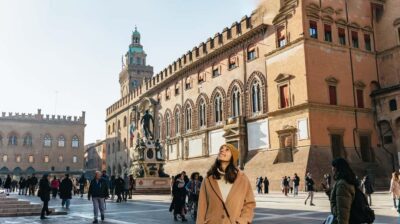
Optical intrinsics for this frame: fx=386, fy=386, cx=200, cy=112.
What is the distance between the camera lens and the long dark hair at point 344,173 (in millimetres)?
4402

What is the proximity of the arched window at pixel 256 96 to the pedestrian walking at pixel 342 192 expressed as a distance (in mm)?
26174

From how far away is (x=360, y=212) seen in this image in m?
4.30

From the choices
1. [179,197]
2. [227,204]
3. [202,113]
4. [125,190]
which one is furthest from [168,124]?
[227,204]

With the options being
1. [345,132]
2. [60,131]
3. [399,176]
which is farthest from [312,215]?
[60,131]

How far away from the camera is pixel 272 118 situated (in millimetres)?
28828

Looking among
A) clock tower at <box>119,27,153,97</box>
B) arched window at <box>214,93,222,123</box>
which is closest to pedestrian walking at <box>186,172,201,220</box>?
arched window at <box>214,93,222,123</box>

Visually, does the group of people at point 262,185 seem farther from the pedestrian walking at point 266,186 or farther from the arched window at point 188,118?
the arched window at point 188,118

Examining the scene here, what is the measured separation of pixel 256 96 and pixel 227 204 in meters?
27.9

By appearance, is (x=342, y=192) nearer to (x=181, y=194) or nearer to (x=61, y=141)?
(x=181, y=194)

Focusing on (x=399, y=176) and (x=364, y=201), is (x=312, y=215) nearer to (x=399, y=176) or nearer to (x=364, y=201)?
(x=399, y=176)

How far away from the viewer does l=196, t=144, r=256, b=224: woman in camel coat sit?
140 inches

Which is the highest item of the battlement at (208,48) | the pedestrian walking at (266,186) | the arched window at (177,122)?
the battlement at (208,48)

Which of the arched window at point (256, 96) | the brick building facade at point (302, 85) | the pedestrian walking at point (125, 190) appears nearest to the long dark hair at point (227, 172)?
the pedestrian walking at point (125, 190)

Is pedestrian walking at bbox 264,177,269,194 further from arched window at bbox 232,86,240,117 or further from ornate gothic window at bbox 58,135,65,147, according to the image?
ornate gothic window at bbox 58,135,65,147
